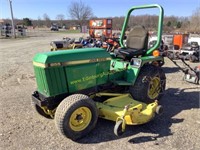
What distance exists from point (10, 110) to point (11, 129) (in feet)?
3.10

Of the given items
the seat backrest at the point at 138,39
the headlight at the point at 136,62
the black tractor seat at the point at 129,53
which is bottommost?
the headlight at the point at 136,62

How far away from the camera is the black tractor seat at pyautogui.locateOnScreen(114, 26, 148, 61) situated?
15.4 feet

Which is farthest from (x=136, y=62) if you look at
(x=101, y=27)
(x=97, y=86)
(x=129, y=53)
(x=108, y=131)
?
(x=101, y=27)

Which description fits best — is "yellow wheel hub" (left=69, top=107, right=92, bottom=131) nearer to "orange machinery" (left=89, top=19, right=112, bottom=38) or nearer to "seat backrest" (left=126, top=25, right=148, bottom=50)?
"seat backrest" (left=126, top=25, right=148, bottom=50)

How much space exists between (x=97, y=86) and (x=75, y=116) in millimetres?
854

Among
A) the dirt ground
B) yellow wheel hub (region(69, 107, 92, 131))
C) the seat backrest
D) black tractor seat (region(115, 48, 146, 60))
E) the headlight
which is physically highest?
the seat backrest

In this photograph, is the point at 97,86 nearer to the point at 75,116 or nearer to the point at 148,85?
the point at 75,116

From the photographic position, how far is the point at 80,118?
12.0 feet

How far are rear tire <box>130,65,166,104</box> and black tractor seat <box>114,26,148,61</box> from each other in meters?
0.35

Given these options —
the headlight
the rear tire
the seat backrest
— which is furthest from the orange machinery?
the headlight

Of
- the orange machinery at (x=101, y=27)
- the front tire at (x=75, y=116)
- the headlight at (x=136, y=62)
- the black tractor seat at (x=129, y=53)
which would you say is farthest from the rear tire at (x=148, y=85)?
the orange machinery at (x=101, y=27)

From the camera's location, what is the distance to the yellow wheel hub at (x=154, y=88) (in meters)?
4.88

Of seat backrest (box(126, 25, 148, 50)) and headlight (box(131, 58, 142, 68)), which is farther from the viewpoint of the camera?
seat backrest (box(126, 25, 148, 50))

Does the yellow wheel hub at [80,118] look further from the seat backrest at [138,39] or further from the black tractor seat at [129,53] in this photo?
the seat backrest at [138,39]
